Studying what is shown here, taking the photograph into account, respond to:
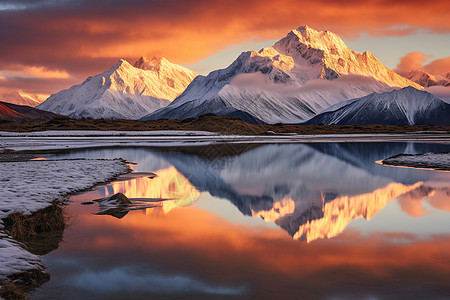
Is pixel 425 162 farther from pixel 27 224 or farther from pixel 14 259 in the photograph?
pixel 14 259

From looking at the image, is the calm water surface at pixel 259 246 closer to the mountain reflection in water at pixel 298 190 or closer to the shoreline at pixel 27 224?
the mountain reflection in water at pixel 298 190

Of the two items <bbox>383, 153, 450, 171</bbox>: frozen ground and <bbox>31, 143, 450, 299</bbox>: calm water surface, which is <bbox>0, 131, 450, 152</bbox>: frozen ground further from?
<bbox>31, 143, 450, 299</bbox>: calm water surface

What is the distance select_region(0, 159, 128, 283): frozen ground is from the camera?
11.1 meters

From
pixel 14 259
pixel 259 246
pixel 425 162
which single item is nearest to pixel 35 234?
pixel 14 259

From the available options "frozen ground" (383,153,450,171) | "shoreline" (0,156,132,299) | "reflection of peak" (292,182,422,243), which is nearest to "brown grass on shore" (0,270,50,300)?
"shoreline" (0,156,132,299)

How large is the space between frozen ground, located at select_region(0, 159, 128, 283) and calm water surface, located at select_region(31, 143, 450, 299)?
0.94 m

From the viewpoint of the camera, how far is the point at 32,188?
21109 millimetres

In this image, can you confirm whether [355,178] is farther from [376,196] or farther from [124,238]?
[124,238]

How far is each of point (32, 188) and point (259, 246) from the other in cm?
1333

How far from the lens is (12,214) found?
15.2m

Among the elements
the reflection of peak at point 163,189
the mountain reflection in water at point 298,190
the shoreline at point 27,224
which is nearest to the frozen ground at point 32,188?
the shoreline at point 27,224

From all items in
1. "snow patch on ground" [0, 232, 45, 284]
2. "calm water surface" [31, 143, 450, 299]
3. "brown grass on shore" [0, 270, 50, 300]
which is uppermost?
"snow patch on ground" [0, 232, 45, 284]

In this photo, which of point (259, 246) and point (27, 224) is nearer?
point (259, 246)

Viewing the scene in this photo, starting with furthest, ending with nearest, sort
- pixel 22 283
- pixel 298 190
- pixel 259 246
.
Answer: pixel 298 190 < pixel 259 246 < pixel 22 283
